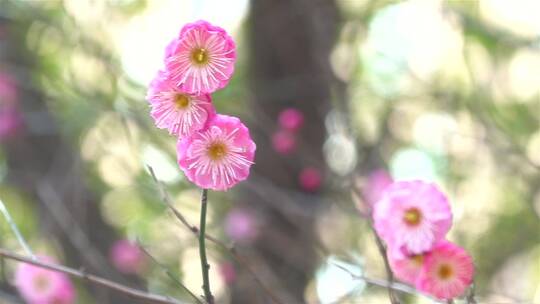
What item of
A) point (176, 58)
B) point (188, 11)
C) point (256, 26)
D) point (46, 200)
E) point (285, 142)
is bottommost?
point (176, 58)

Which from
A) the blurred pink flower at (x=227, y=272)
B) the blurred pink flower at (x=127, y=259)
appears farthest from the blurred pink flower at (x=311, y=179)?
the blurred pink flower at (x=127, y=259)

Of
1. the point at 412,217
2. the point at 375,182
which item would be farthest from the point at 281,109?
the point at 412,217

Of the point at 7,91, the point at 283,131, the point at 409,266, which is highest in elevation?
the point at 7,91

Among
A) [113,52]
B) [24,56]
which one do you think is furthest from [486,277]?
[24,56]

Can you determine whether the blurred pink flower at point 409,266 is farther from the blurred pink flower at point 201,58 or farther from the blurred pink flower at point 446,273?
the blurred pink flower at point 201,58

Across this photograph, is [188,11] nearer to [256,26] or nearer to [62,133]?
[256,26]

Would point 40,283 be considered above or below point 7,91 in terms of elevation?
below

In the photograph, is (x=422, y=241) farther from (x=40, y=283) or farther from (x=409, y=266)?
(x=40, y=283)
